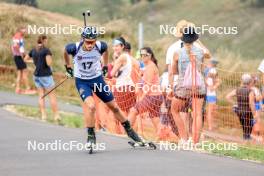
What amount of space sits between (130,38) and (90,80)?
62.9 ft

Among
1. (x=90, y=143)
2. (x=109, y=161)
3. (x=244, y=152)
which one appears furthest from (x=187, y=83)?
(x=109, y=161)

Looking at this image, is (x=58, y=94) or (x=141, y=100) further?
(x=58, y=94)

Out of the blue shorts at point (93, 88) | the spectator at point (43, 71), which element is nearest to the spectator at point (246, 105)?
the blue shorts at point (93, 88)

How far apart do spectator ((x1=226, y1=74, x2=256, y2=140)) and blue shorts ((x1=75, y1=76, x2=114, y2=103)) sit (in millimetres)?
3286

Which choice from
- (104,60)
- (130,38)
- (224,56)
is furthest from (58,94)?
(104,60)

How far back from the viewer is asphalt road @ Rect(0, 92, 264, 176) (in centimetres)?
1079

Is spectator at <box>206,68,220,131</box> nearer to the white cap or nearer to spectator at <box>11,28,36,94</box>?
the white cap

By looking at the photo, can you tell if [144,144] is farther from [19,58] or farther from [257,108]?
[19,58]

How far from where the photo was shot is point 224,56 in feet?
106

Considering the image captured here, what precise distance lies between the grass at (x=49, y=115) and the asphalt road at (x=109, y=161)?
12.1 feet

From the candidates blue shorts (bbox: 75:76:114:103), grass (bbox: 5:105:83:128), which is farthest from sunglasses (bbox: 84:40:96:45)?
grass (bbox: 5:105:83:128)

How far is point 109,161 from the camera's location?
38.6 feet

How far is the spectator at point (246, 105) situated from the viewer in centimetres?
1515

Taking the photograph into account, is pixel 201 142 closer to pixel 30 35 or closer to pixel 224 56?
pixel 30 35
